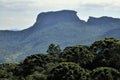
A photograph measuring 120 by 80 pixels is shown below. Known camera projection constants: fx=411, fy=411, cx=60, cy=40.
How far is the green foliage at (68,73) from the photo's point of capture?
94250 millimetres

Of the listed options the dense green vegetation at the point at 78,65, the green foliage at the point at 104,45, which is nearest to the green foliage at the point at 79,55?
the dense green vegetation at the point at 78,65

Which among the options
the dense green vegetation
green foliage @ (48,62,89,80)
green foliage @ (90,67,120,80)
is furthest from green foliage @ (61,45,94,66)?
green foliage @ (90,67,120,80)

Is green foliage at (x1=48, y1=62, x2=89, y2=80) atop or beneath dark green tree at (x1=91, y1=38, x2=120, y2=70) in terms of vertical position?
beneath

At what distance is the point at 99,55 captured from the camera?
11756 cm

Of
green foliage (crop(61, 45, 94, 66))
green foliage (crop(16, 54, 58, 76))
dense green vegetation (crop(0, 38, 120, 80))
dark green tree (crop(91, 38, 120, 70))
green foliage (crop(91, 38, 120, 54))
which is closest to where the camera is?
dense green vegetation (crop(0, 38, 120, 80))

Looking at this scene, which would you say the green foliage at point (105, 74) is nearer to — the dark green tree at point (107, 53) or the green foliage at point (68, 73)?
the green foliage at point (68, 73)

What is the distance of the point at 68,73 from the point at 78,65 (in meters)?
5.67

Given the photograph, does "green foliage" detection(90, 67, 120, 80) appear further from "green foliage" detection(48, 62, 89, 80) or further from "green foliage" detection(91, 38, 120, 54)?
"green foliage" detection(91, 38, 120, 54)

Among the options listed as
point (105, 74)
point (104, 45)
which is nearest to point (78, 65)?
point (105, 74)

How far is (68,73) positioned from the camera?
9588 centimetres

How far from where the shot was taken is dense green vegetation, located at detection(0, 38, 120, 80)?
9076 cm

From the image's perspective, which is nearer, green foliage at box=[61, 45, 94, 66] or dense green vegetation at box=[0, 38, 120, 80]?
dense green vegetation at box=[0, 38, 120, 80]

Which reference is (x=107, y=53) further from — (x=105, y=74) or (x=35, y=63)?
(x=105, y=74)

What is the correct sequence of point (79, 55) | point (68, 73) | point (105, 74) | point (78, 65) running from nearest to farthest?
point (105, 74), point (68, 73), point (78, 65), point (79, 55)
